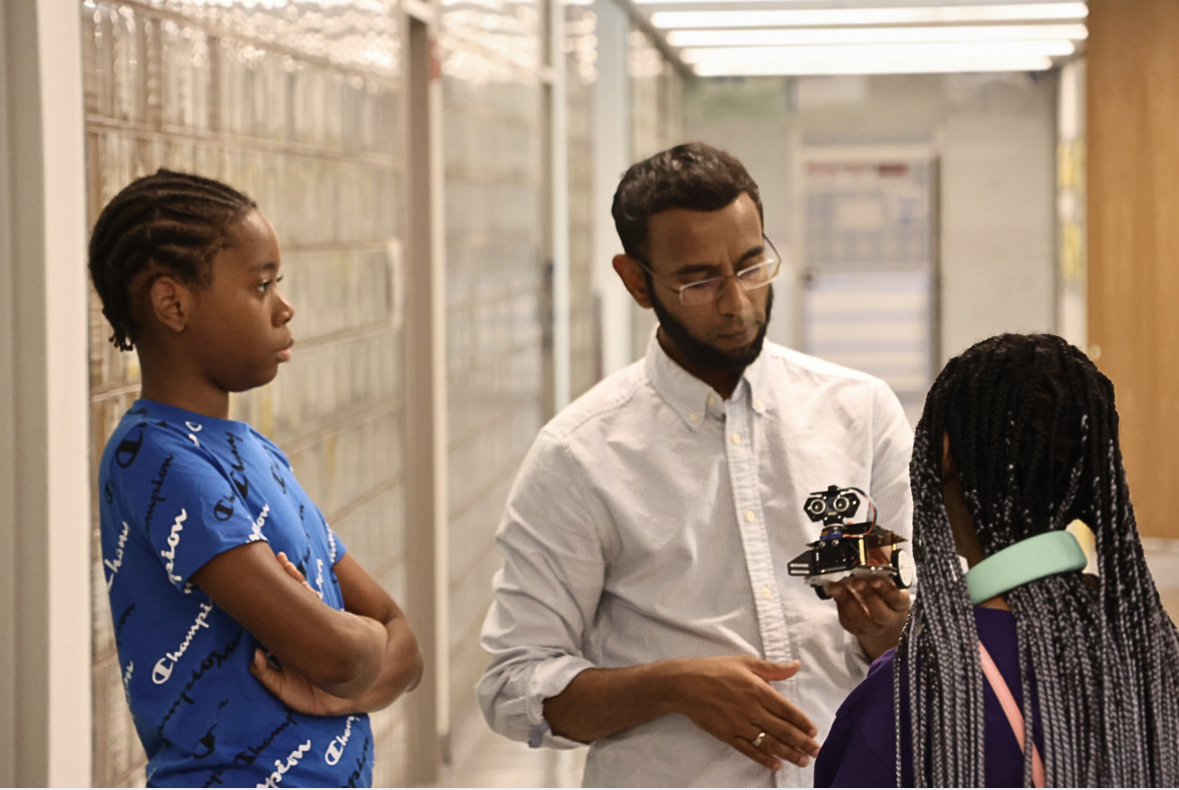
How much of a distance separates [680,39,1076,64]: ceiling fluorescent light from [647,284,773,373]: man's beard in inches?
307

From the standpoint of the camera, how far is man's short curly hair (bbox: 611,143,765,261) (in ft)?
4.71

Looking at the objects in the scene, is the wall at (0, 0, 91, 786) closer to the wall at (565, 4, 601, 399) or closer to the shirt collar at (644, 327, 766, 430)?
the shirt collar at (644, 327, 766, 430)

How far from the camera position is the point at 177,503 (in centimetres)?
115

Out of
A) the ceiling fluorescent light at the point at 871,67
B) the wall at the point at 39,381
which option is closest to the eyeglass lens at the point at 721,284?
the wall at the point at 39,381

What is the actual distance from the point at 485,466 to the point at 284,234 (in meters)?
2.15

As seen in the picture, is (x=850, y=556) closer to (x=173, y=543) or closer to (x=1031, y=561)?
(x=1031, y=561)

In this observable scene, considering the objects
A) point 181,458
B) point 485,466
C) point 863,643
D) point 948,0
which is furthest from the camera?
point 948,0

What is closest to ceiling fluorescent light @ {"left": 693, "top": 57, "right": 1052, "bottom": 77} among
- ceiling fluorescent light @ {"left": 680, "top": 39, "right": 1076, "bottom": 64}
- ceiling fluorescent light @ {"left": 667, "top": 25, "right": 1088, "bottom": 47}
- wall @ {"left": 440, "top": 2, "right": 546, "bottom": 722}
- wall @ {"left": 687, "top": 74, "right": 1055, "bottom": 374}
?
wall @ {"left": 687, "top": 74, "right": 1055, "bottom": 374}

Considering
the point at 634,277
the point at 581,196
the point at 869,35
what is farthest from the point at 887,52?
the point at 634,277

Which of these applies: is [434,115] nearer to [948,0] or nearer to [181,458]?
[181,458]

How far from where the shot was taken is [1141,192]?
113 inches

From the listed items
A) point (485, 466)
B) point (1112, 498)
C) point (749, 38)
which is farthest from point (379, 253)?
point (749, 38)

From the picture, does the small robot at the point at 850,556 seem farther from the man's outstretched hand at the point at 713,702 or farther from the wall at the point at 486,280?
the wall at the point at 486,280

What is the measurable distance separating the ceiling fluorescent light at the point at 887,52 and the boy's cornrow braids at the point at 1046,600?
8.30 m
